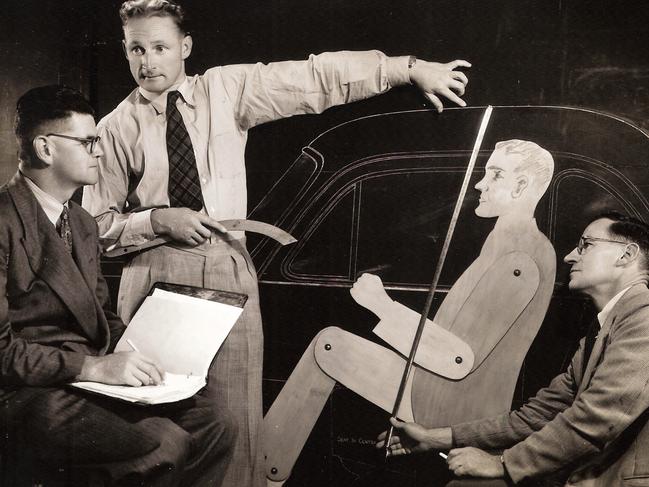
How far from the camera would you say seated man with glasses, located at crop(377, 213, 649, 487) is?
1715mm

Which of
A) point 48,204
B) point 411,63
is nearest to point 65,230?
point 48,204

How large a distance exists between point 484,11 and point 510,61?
0.20 m

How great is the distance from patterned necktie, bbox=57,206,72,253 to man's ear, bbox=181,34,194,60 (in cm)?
75

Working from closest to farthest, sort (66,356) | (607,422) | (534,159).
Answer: (607,422) < (66,356) < (534,159)

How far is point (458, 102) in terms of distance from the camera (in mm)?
2135

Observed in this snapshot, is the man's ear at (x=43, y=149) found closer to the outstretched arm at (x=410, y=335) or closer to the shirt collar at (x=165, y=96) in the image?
the shirt collar at (x=165, y=96)

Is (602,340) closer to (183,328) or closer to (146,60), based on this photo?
(183,328)

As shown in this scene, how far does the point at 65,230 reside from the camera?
2090 mm

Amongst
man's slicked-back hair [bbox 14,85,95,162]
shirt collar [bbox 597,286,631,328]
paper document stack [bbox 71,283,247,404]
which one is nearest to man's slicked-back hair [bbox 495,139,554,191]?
shirt collar [bbox 597,286,631,328]

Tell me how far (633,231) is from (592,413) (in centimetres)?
59

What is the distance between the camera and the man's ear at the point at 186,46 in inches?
93.0

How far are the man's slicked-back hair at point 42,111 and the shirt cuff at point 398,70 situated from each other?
1.08m

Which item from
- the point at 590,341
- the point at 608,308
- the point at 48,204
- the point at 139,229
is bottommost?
the point at 590,341

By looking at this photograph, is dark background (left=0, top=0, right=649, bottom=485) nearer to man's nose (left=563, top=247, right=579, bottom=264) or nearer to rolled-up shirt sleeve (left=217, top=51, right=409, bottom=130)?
rolled-up shirt sleeve (left=217, top=51, right=409, bottom=130)
